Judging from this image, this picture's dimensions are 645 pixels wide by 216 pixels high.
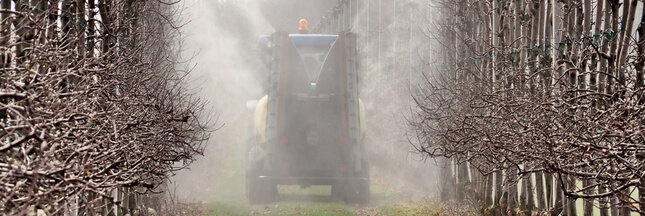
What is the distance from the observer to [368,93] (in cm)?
4456

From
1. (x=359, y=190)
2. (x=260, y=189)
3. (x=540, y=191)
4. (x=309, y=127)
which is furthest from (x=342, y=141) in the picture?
(x=540, y=191)

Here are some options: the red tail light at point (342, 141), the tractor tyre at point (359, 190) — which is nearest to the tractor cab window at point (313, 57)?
the red tail light at point (342, 141)

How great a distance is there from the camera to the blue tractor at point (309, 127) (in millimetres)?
22422

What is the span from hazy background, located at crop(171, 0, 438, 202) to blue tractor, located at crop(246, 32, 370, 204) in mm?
1941

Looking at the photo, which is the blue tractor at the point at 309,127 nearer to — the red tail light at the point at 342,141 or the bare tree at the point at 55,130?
the red tail light at the point at 342,141

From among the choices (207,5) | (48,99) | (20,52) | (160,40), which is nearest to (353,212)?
(160,40)

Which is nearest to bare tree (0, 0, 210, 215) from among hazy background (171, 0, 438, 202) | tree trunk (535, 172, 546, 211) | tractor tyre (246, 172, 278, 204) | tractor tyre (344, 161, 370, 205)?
tree trunk (535, 172, 546, 211)

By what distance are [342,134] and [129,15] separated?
7.04 metres

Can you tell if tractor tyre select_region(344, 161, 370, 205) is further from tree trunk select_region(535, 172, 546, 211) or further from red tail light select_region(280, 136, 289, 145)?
tree trunk select_region(535, 172, 546, 211)

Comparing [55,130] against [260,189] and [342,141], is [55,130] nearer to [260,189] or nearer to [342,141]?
[342,141]

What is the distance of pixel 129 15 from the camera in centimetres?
1777

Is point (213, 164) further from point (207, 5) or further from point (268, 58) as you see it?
point (207, 5)

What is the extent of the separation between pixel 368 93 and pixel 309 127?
21.5 m

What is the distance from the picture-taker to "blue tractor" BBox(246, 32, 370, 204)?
2242cm
